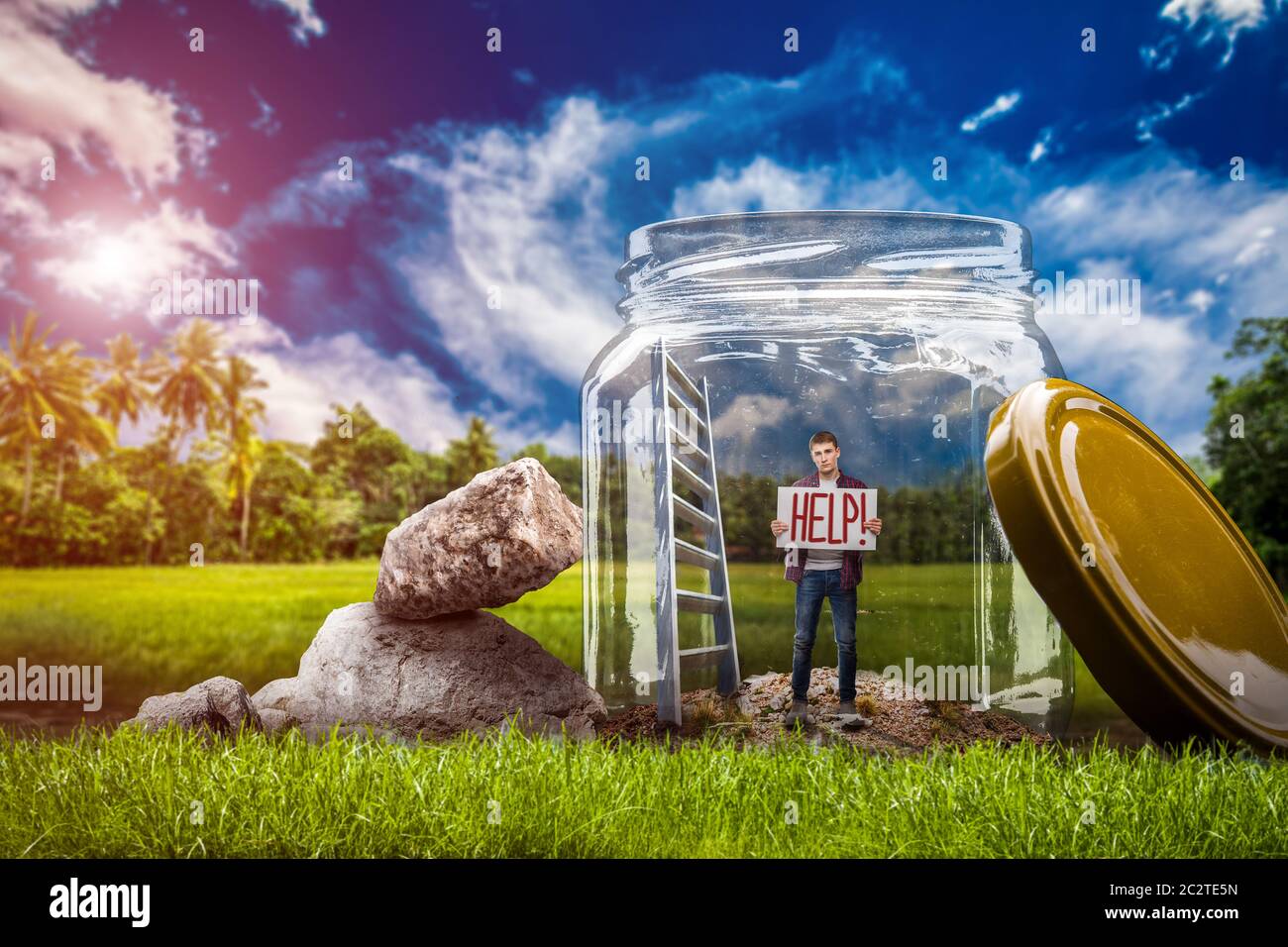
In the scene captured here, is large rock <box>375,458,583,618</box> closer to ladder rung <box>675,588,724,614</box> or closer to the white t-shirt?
ladder rung <box>675,588,724,614</box>

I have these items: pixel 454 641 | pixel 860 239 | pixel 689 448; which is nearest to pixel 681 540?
pixel 689 448

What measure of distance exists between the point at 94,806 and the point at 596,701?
6.38 ft

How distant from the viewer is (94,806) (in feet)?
11.1

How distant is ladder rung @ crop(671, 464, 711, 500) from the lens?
14.0ft

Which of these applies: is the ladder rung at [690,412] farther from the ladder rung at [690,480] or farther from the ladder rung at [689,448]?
the ladder rung at [690,480]

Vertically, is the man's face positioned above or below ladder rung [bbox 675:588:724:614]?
above

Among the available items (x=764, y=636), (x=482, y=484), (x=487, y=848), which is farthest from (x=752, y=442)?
(x=487, y=848)

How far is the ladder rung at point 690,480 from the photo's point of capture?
4.28 metres

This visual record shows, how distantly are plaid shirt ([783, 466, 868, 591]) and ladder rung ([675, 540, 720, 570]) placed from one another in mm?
410

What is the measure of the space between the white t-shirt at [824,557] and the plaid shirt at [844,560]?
0.01 metres

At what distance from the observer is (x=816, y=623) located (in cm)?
408

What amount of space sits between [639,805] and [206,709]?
199cm

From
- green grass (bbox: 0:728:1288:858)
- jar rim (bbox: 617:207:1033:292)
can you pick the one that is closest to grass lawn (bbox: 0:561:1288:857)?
green grass (bbox: 0:728:1288:858)
